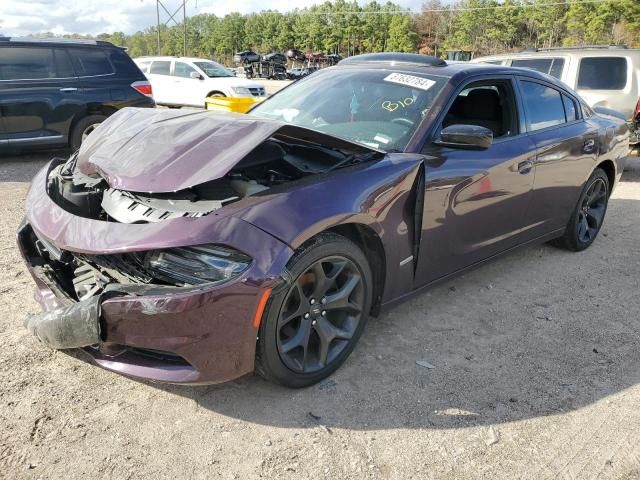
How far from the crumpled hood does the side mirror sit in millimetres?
1042

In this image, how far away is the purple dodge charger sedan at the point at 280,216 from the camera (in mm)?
2262

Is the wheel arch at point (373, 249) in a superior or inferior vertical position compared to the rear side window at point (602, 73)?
inferior

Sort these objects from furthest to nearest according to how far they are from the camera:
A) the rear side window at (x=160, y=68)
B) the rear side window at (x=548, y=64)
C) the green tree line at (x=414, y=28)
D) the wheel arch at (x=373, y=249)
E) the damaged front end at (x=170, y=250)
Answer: the green tree line at (x=414, y=28) → the rear side window at (x=160, y=68) → the rear side window at (x=548, y=64) → the wheel arch at (x=373, y=249) → the damaged front end at (x=170, y=250)

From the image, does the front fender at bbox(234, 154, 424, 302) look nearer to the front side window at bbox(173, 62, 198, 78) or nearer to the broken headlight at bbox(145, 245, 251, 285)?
the broken headlight at bbox(145, 245, 251, 285)

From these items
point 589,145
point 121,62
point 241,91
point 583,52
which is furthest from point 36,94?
point 583,52

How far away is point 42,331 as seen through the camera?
8.01 ft

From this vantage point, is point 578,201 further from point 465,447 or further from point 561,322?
point 465,447

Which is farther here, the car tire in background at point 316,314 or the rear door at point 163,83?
the rear door at point 163,83

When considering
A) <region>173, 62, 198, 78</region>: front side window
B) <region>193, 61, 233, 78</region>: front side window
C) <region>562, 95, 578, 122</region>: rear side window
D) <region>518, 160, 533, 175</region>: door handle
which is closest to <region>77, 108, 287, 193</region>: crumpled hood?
<region>518, 160, 533, 175</region>: door handle

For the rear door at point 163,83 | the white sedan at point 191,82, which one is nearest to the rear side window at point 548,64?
the white sedan at point 191,82

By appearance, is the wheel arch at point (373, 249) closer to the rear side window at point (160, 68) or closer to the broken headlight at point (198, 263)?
the broken headlight at point (198, 263)

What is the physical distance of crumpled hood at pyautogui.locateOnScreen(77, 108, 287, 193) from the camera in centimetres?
249

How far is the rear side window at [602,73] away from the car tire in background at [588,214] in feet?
14.1

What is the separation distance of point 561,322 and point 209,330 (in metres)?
2.56
